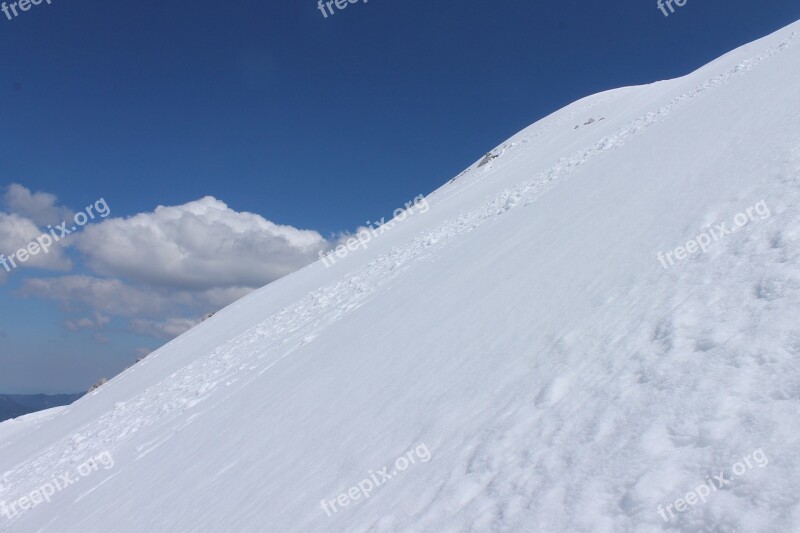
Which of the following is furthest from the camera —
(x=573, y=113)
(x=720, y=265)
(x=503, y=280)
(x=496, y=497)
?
(x=573, y=113)

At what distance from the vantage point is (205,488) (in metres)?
7.12

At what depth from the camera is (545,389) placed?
4.77m

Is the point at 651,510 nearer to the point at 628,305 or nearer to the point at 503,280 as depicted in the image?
the point at 628,305

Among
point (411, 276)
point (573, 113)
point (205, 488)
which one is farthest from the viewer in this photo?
point (573, 113)

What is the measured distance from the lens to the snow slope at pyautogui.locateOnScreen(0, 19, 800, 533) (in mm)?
3277

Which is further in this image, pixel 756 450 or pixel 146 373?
pixel 146 373

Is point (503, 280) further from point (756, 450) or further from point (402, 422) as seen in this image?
point (756, 450)

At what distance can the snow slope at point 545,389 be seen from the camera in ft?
10.8

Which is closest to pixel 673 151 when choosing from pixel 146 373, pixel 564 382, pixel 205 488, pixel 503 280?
pixel 503 280

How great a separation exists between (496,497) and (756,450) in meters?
1.70

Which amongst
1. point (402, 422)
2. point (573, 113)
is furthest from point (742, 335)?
point (573, 113)

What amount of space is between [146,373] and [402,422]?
1787cm

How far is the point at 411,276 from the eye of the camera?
44.4ft

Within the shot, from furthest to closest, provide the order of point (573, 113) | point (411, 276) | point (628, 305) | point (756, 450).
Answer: point (573, 113)
point (411, 276)
point (628, 305)
point (756, 450)
